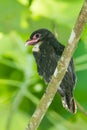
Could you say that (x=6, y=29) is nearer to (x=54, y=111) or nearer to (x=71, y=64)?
(x=54, y=111)

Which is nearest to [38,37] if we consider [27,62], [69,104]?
[69,104]

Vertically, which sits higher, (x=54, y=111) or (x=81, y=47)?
(x=81, y=47)

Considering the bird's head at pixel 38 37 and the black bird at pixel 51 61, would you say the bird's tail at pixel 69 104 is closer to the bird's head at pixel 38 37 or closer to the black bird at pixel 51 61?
the black bird at pixel 51 61

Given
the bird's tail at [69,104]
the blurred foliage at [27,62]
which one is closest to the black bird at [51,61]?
the bird's tail at [69,104]

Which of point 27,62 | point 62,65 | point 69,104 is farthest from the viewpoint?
point 27,62

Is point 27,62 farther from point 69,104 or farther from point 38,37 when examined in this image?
point 69,104

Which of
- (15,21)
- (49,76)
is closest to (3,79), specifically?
(15,21)
